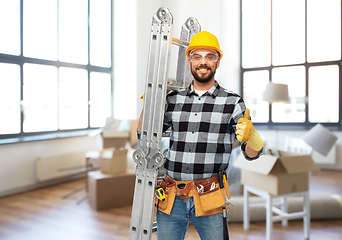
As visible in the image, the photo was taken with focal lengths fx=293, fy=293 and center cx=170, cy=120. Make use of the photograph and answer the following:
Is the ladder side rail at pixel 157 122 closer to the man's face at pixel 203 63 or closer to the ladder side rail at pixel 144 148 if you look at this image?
the ladder side rail at pixel 144 148

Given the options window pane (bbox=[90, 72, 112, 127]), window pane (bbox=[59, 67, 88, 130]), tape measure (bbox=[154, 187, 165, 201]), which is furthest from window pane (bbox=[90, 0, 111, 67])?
tape measure (bbox=[154, 187, 165, 201])

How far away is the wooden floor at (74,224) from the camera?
8.91ft

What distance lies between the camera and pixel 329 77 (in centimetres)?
572

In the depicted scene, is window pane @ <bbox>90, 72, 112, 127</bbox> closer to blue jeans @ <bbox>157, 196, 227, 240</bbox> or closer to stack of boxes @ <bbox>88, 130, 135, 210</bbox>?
stack of boxes @ <bbox>88, 130, 135, 210</bbox>

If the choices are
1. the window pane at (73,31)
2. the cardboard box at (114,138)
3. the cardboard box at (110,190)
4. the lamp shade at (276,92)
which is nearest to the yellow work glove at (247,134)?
the cardboard box at (110,190)

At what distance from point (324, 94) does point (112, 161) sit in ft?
14.7

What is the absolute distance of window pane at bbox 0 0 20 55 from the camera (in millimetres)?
4207

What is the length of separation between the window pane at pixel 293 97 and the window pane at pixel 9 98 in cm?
481

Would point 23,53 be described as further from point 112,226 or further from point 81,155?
point 112,226

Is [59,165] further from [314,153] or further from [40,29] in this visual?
[314,153]

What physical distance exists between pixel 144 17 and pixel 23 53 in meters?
2.45

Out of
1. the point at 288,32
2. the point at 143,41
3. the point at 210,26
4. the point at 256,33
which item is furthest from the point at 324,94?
the point at 143,41

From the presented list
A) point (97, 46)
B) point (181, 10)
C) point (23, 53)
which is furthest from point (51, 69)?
point (181, 10)

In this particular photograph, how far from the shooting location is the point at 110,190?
11.4 feet
